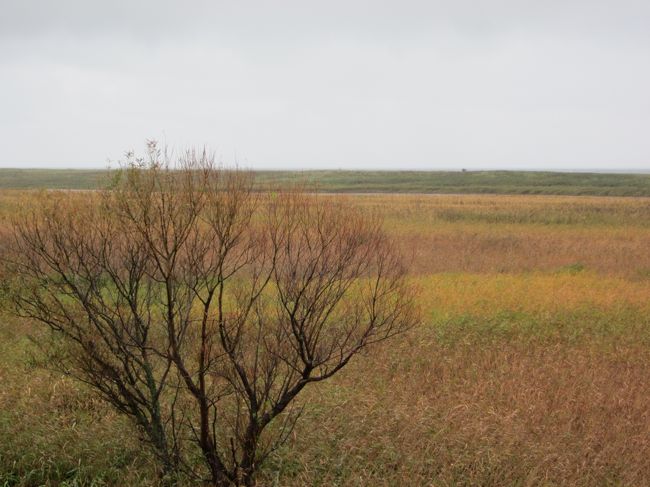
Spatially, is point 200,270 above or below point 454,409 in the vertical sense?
above

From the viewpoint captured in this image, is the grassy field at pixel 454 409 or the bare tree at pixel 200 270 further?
the grassy field at pixel 454 409

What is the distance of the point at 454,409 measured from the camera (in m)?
9.21

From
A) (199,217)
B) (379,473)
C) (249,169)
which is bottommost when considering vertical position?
(379,473)

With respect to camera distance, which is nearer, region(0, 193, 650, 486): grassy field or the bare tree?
the bare tree

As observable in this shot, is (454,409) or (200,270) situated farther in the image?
(454,409)

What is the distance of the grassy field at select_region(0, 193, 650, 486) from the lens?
7730 mm

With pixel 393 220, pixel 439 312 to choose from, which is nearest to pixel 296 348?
pixel 439 312

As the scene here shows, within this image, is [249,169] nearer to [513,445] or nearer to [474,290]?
[513,445]

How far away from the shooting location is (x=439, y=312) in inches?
579

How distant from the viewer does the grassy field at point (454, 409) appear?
773cm

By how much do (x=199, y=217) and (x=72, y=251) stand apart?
6.57ft

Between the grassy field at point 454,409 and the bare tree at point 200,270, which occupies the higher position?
the bare tree at point 200,270

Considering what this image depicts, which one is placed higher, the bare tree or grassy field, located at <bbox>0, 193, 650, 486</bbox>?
the bare tree

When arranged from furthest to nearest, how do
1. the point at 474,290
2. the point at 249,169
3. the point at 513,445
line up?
the point at 474,290, the point at 513,445, the point at 249,169
